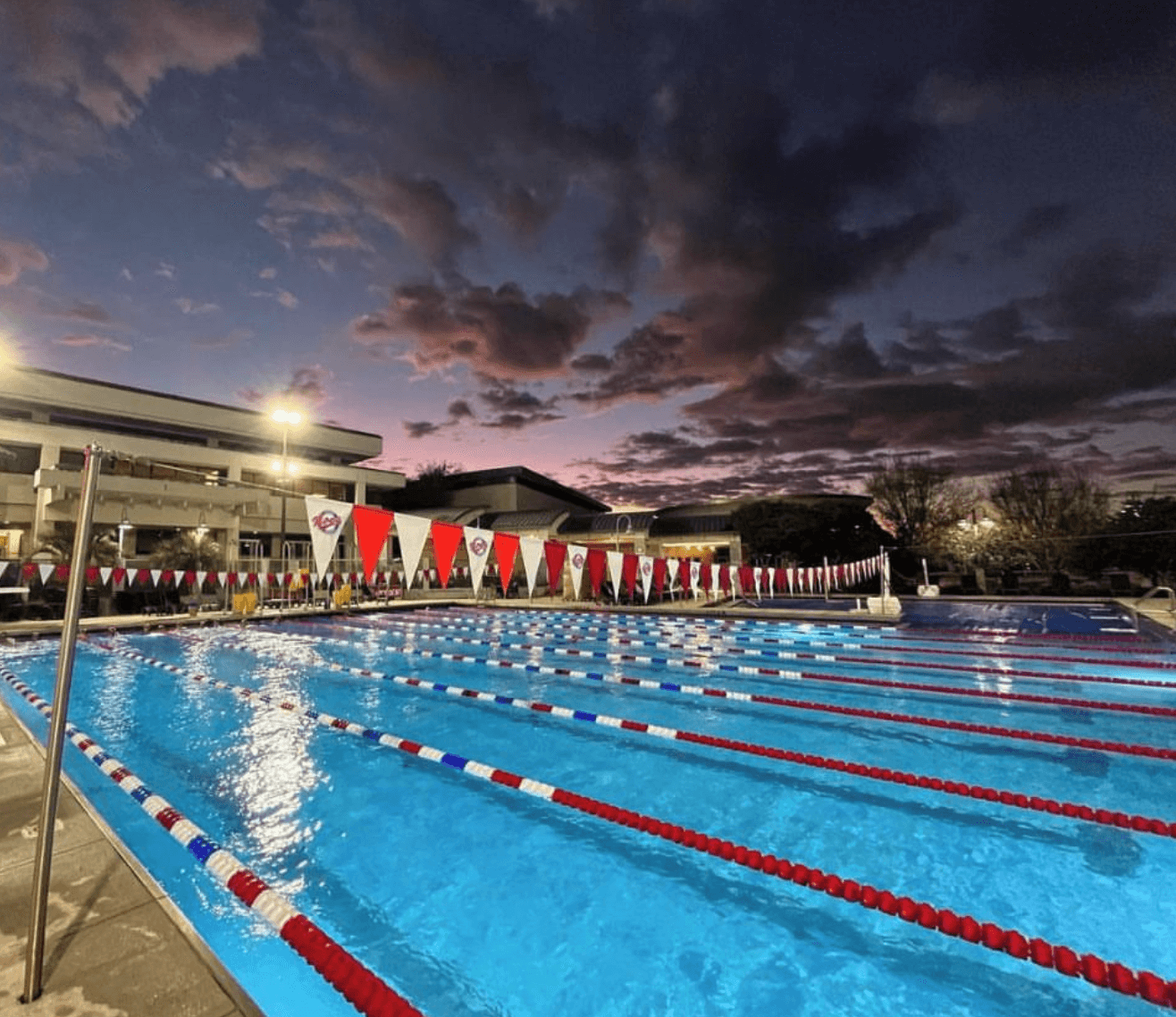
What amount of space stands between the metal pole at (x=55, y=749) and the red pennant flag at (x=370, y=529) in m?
6.24

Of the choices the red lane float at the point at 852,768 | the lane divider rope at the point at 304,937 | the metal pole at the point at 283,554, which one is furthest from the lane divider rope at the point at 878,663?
the metal pole at the point at 283,554

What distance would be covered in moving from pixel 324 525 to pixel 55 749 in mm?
6045

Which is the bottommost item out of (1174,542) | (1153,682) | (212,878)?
(212,878)

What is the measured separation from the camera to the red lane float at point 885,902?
2412 millimetres

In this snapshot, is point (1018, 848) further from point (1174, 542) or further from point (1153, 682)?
point (1174, 542)

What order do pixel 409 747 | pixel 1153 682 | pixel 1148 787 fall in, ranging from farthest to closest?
pixel 1153 682 → pixel 409 747 → pixel 1148 787

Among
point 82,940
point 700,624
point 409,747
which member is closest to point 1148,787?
point 409,747

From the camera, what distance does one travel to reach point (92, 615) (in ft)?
64.4

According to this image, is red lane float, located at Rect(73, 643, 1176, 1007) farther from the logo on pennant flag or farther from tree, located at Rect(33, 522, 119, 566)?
tree, located at Rect(33, 522, 119, 566)

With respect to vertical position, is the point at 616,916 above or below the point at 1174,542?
below

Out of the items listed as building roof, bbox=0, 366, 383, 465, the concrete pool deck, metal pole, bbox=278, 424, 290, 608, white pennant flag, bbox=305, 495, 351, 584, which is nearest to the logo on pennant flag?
white pennant flag, bbox=305, 495, 351, 584

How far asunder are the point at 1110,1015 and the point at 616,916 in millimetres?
2350

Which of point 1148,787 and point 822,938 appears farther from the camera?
point 1148,787

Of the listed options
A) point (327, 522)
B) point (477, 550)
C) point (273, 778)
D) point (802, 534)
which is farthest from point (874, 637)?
point (802, 534)
